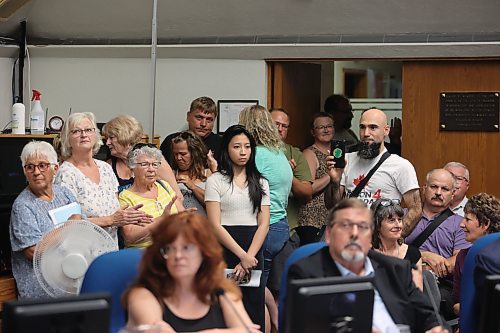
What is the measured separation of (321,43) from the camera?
7.32m

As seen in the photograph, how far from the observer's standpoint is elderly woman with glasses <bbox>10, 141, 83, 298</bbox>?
4.64m

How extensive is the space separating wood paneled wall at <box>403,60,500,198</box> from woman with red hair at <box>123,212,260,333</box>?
13.5 ft

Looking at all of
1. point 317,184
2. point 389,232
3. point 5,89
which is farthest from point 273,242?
point 5,89

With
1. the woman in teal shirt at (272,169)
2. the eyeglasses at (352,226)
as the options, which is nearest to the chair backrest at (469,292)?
the eyeglasses at (352,226)

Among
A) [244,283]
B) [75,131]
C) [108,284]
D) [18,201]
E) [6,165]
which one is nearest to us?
[108,284]

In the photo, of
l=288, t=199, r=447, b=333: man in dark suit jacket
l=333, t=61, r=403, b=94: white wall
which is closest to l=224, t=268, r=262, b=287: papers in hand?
l=288, t=199, r=447, b=333: man in dark suit jacket

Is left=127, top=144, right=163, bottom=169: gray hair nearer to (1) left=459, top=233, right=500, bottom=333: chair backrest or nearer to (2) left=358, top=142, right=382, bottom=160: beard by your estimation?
(2) left=358, top=142, right=382, bottom=160: beard

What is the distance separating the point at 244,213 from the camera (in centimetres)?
558

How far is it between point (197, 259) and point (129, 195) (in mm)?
1941

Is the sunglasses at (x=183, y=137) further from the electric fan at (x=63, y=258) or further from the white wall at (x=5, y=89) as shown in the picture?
the white wall at (x=5, y=89)

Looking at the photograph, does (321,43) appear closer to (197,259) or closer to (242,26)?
(242,26)

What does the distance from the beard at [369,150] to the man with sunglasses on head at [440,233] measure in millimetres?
352

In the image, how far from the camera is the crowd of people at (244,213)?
3.40 meters

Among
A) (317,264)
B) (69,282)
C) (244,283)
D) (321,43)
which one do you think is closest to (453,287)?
(244,283)
